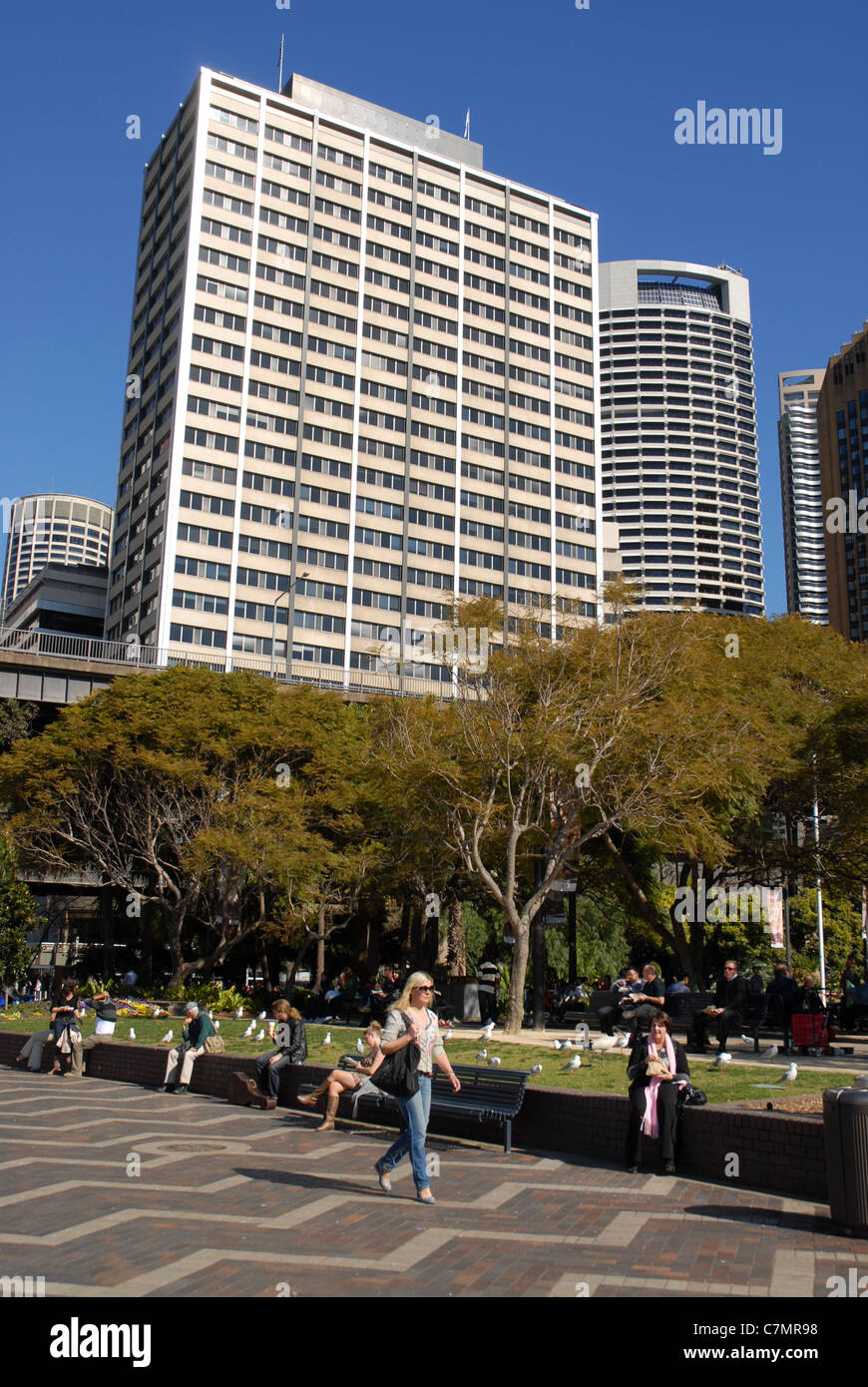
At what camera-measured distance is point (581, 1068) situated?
1364 cm

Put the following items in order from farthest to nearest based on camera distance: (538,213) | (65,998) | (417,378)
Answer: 1. (538,213)
2. (417,378)
3. (65,998)

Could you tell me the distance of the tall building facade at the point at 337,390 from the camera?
83438 millimetres

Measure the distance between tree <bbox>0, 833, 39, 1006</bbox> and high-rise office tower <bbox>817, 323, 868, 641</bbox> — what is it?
128562 mm

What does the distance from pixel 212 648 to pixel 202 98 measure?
4514cm

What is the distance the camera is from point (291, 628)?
277ft

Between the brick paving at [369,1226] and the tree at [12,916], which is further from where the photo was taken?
the tree at [12,916]

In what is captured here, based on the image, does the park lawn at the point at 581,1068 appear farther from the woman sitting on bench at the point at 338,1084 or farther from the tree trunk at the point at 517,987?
the woman sitting on bench at the point at 338,1084

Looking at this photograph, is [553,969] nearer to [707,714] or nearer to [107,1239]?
[707,714]

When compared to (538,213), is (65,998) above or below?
below

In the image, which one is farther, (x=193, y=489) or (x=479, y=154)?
(x=479, y=154)

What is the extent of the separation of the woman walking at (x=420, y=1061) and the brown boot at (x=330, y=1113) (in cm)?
366

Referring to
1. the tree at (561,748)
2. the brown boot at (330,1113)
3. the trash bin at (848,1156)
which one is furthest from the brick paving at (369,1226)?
the tree at (561,748)

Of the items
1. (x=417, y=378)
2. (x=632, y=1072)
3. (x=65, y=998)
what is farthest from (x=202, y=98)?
(x=632, y=1072)

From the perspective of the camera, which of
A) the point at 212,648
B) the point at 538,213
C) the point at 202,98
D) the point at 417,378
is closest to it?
the point at 212,648
